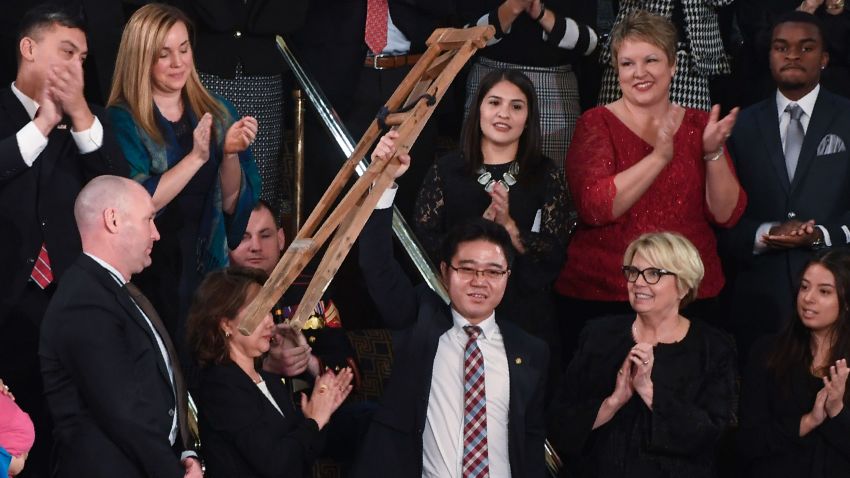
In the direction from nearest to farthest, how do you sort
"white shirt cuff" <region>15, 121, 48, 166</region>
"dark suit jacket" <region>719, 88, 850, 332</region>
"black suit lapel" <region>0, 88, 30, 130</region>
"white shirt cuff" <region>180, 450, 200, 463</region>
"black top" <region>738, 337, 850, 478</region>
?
"white shirt cuff" <region>180, 450, 200, 463</region>
"white shirt cuff" <region>15, 121, 48, 166</region>
"black suit lapel" <region>0, 88, 30, 130</region>
"black top" <region>738, 337, 850, 478</region>
"dark suit jacket" <region>719, 88, 850, 332</region>

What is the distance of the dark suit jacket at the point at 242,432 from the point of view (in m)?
4.84

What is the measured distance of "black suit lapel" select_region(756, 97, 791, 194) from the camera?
612 centimetres

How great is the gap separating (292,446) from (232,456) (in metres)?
0.20

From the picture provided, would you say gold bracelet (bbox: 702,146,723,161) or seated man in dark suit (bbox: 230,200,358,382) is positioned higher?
gold bracelet (bbox: 702,146,723,161)

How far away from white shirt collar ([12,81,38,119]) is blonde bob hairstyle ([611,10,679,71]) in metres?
2.28

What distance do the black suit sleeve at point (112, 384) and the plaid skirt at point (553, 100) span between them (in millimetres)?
2532

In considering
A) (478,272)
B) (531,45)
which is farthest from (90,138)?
(531,45)

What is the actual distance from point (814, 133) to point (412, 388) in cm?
217

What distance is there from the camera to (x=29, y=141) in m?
4.98

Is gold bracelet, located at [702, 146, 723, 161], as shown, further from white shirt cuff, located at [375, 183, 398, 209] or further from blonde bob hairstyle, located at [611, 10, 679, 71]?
white shirt cuff, located at [375, 183, 398, 209]

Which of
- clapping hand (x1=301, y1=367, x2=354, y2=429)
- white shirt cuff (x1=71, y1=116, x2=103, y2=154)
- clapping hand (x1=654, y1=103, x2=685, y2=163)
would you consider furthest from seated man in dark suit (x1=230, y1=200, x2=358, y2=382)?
clapping hand (x1=654, y1=103, x2=685, y2=163)

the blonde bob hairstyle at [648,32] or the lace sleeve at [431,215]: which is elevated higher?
the blonde bob hairstyle at [648,32]

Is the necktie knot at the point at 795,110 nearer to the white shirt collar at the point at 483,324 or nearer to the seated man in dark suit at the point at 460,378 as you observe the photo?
the seated man in dark suit at the point at 460,378

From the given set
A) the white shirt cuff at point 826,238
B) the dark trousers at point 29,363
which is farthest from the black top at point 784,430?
the dark trousers at point 29,363
